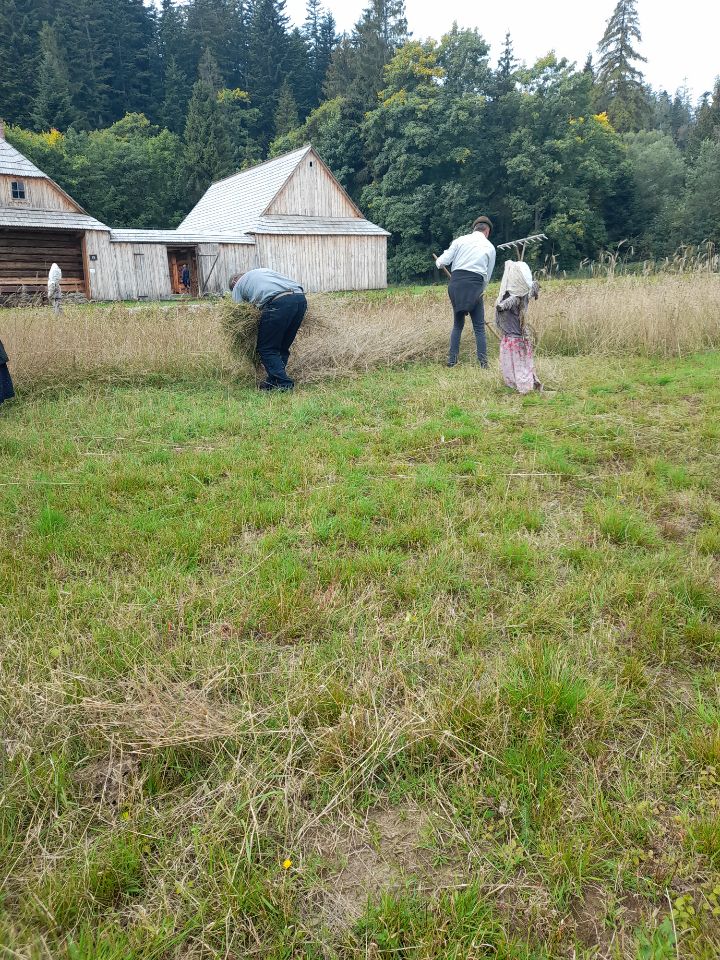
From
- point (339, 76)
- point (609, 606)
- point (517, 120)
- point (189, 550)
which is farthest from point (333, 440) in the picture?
point (339, 76)

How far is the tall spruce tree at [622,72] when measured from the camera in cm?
5456

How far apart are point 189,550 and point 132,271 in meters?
26.3

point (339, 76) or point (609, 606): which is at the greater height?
point (339, 76)

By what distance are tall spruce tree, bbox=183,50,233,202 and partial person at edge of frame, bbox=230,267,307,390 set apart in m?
39.0

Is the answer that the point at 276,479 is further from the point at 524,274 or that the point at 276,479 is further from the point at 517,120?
the point at 517,120

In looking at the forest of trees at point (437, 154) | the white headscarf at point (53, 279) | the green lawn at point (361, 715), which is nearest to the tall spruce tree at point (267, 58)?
the forest of trees at point (437, 154)

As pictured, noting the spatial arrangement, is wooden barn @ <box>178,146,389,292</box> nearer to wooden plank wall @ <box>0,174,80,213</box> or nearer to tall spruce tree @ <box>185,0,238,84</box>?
wooden plank wall @ <box>0,174,80,213</box>

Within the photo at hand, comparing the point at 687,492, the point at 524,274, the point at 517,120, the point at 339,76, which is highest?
the point at 339,76

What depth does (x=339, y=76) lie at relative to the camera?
53.0m

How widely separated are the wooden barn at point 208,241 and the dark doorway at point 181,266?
85 millimetres

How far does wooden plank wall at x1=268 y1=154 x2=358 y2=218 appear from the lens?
27.6 meters

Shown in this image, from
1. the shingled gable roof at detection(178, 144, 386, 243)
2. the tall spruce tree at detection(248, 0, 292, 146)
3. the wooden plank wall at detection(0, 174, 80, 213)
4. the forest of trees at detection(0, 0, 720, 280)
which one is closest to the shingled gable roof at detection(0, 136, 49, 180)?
the wooden plank wall at detection(0, 174, 80, 213)

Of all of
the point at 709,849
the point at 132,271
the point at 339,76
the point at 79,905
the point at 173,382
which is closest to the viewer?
the point at 79,905

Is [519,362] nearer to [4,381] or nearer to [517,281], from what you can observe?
[517,281]
